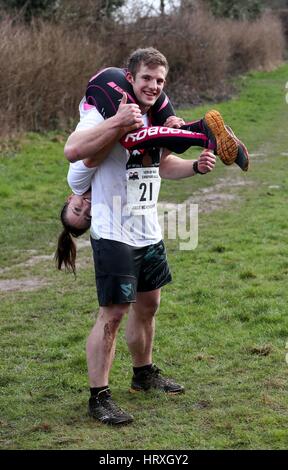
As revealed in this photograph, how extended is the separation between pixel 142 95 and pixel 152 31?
20.5m

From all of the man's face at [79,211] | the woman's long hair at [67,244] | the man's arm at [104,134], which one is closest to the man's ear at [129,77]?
the man's arm at [104,134]

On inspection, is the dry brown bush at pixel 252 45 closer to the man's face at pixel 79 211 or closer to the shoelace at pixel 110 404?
the man's face at pixel 79 211

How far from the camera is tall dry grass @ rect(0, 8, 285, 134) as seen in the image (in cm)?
1572

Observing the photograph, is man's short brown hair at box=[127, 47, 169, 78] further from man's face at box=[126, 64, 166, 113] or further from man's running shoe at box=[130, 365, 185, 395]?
man's running shoe at box=[130, 365, 185, 395]

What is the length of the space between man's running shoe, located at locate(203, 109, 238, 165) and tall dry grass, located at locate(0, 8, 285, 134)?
11.1m

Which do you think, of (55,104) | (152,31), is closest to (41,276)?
(55,104)

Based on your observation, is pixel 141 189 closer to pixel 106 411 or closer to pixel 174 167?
pixel 174 167

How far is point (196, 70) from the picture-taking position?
27.4 metres

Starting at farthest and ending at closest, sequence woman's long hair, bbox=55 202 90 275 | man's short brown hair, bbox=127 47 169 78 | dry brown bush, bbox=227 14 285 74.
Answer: dry brown bush, bbox=227 14 285 74, woman's long hair, bbox=55 202 90 275, man's short brown hair, bbox=127 47 169 78

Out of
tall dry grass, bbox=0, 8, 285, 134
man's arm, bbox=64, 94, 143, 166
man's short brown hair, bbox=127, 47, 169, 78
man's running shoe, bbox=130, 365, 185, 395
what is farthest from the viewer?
tall dry grass, bbox=0, 8, 285, 134

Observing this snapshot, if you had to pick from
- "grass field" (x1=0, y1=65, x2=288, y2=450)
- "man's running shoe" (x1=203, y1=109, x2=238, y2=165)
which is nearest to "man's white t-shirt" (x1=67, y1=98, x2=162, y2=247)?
"man's running shoe" (x1=203, y1=109, x2=238, y2=165)

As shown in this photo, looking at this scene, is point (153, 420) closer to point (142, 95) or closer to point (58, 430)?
point (58, 430)

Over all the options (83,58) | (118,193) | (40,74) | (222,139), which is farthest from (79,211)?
(83,58)
